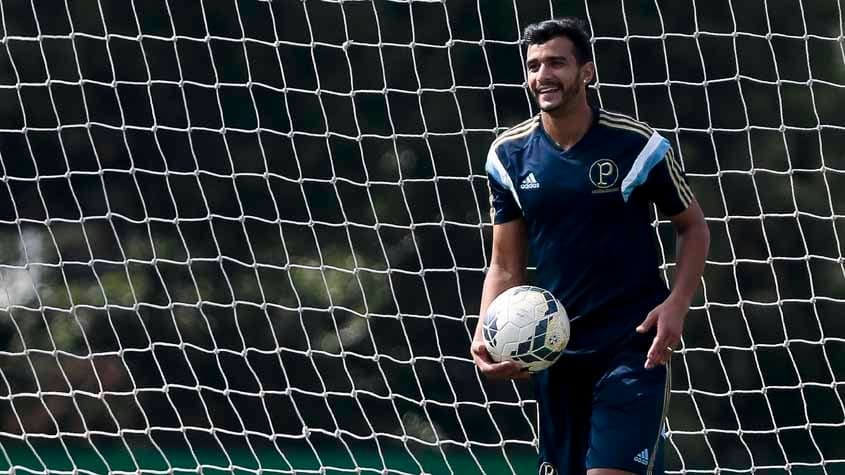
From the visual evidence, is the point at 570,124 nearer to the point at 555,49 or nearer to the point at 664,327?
the point at 555,49

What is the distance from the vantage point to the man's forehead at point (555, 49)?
4.13 m

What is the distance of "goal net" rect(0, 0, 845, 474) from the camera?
10617 mm

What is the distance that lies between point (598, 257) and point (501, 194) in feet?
1.23

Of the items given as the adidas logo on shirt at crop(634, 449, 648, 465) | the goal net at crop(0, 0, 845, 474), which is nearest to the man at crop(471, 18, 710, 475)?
the adidas logo on shirt at crop(634, 449, 648, 465)

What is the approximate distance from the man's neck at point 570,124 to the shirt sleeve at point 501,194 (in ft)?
0.64

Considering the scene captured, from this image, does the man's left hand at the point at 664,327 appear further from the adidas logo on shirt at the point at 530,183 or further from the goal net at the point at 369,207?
the goal net at the point at 369,207

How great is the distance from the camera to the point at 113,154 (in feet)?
39.6

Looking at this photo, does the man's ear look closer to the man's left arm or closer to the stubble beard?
the stubble beard

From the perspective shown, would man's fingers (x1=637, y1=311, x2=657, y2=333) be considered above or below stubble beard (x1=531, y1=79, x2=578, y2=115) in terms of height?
below

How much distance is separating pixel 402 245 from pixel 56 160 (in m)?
2.89

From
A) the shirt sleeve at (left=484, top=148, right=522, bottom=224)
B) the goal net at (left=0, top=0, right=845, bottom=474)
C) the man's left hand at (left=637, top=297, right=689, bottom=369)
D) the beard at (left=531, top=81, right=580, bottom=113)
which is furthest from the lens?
Result: the goal net at (left=0, top=0, right=845, bottom=474)

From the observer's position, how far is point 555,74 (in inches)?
162

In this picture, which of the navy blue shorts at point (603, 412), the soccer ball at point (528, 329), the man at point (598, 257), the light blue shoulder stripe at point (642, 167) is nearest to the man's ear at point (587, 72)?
the man at point (598, 257)

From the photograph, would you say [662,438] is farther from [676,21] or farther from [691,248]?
[676,21]
